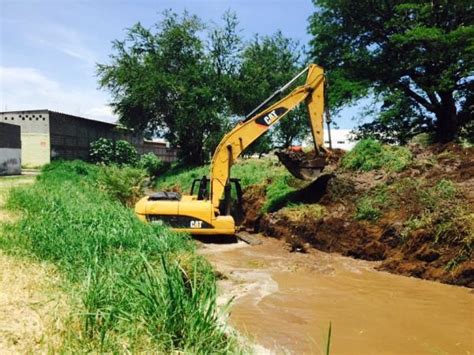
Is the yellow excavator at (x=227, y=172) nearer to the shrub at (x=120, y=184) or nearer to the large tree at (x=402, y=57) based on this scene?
the shrub at (x=120, y=184)

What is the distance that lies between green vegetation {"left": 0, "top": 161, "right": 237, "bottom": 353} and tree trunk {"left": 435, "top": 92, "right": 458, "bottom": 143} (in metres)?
19.0

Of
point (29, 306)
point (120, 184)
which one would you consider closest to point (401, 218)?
point (29, 306)

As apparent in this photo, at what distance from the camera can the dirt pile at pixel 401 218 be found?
8445 millimetres

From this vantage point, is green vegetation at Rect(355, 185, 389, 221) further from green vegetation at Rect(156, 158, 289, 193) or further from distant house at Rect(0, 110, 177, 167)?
distant house at Rect(0, 110, 177, 167)

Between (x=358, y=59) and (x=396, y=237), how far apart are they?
55.7 ft

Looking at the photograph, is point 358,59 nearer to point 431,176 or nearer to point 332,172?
point 332,172

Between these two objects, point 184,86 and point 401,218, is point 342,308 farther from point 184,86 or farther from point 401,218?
point 184,86

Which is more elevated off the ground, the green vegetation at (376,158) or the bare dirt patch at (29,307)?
the green vegetation at (376,158)

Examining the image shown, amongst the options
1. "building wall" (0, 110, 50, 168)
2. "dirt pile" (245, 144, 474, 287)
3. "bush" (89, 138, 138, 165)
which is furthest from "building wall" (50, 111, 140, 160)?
"dirt pile" (245, 144, 474, 287)

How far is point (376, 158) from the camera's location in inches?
526

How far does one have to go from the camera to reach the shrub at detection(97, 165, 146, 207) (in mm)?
16066

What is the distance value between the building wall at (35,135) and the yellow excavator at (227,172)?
20906mm

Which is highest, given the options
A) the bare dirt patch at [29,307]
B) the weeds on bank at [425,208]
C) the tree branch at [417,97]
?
the tree branch at [417,97]

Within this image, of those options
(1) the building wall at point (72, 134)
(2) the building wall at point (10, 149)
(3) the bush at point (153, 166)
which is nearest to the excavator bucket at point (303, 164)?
(2) the building wall at point (10, 149)
